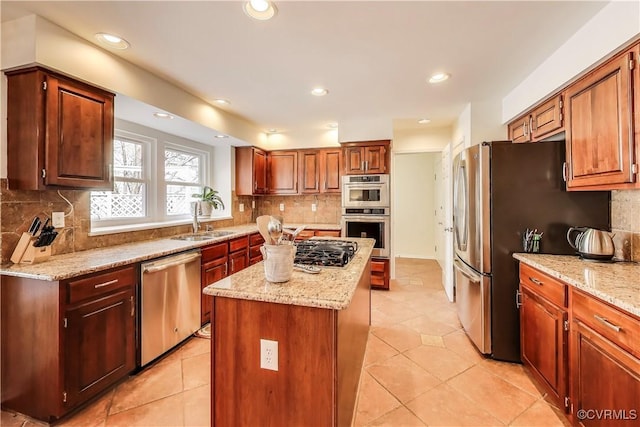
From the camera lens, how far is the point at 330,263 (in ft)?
5.71

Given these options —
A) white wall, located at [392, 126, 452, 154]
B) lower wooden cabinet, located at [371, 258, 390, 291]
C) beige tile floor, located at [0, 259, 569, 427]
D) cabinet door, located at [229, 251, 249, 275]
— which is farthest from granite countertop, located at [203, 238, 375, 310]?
white wall, located at [392, 126, 452, 154]

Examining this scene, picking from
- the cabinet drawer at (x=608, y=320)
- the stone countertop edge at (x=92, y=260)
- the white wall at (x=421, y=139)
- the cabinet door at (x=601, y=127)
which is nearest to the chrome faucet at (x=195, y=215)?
the stone countertop edge at (x=92, y=260)

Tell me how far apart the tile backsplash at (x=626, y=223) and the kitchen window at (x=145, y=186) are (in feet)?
13.4

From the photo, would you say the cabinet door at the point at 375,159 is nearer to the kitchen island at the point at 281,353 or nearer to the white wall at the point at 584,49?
the white wall at the point at 584,49

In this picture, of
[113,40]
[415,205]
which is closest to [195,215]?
[113,40]

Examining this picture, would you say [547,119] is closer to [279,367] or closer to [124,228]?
[279,367]

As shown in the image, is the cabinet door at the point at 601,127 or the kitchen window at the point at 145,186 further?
the kitchen window at the point at 145,186

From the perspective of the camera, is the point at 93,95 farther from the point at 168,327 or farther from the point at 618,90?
the point at 618,90

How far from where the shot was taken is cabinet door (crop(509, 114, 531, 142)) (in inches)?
107

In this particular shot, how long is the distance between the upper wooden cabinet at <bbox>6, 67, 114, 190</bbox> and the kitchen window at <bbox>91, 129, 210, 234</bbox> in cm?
71

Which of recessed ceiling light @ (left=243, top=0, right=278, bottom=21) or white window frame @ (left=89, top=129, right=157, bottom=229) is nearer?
recessed ceiling light @ (left=243, top=0, right=278, bottom=21)

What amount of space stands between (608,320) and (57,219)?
346 centimetres

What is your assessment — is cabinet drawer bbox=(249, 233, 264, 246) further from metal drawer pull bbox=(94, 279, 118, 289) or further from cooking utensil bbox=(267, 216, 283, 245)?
cooking utensil bbox=(267, 216, 283, 245)

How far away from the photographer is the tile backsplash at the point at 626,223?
1.86 meters
